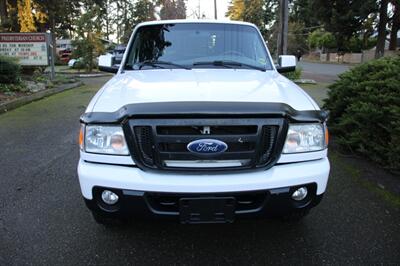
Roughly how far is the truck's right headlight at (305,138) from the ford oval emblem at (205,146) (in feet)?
1.58

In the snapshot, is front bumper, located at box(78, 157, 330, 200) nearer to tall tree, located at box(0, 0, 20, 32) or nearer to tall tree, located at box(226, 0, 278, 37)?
tall tree, located at box(0, 0, 20, 32)

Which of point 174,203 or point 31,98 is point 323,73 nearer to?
point 31,98

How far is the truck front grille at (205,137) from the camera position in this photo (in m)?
2.46

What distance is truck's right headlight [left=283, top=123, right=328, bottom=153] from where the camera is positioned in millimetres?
2627

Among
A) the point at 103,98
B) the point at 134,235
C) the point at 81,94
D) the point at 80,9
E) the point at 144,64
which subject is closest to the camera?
the point at 103,98

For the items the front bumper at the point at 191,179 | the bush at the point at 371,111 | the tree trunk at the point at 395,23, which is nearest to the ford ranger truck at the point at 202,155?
the front bumper at the point at 191,179

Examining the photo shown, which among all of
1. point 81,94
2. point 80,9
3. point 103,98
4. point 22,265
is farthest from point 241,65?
point 80,9

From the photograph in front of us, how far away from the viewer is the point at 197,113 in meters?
2.42

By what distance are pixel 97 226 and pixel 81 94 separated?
918cm

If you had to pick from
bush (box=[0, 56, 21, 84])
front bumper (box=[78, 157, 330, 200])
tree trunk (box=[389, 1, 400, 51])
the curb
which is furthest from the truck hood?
tree trunk (box=[389, 1, 400, 51])

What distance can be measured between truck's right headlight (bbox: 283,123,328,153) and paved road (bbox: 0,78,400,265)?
0.84 meters

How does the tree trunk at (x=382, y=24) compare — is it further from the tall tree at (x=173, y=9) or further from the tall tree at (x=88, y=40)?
the tall tree at (x=88, y=40)

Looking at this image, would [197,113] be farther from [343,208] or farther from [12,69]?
[12,69]

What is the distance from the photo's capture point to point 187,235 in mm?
3164
